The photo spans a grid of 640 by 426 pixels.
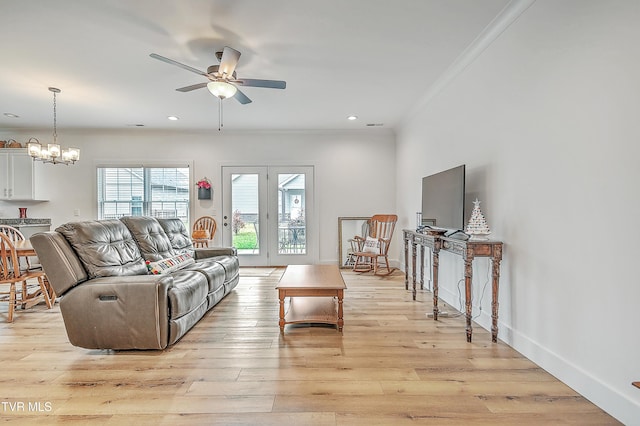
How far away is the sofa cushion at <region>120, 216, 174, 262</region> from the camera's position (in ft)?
10.9

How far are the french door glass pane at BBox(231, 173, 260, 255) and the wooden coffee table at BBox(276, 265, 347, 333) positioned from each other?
2.57m

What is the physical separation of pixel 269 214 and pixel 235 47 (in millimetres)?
3438

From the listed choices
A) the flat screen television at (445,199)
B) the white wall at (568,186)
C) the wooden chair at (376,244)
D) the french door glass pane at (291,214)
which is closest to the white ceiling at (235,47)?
the white wall at (568,186)

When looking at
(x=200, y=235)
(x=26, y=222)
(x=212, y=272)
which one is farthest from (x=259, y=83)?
(x=26, y=222)

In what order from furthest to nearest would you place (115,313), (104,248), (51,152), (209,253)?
1. (209,253)
2. (51,152)
3. (104,248)
4. (115,313)

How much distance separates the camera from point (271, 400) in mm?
1802

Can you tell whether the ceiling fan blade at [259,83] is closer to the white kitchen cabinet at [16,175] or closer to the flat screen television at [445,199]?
the flat screen television at [445,199]

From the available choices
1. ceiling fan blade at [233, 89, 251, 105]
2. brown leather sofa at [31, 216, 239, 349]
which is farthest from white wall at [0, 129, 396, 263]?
brown leather sofa at [31, 216, 239, 349]

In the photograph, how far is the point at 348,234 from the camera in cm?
598

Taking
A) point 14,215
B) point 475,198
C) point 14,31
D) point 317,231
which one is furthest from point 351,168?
point 14,215

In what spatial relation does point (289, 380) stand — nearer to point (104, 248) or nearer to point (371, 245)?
point (104, 248)

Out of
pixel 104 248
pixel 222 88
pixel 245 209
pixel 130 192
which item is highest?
pixel 222 88

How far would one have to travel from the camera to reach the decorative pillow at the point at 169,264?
290 cm

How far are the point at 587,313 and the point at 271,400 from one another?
1.90 meters
